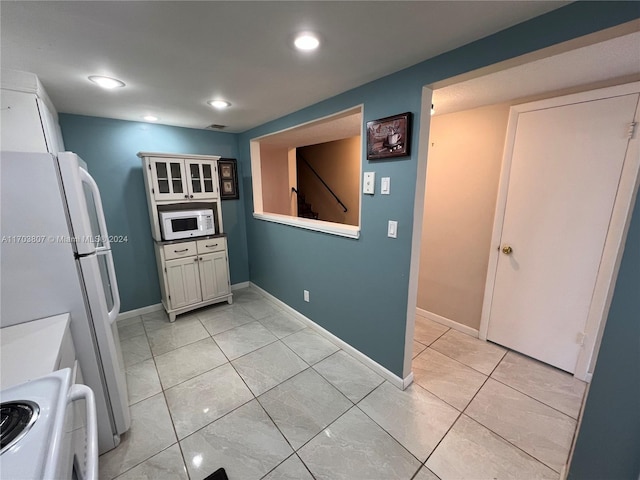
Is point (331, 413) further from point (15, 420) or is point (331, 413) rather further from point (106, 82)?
point (106, 82)

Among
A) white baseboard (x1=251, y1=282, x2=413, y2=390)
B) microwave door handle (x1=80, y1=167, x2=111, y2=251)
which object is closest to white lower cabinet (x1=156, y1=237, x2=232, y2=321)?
white baseboard (x1=251, y1=282, x2=413, y2=390)

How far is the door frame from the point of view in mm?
1623

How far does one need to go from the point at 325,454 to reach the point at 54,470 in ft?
4.28

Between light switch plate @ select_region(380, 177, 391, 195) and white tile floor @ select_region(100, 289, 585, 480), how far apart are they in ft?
4.78

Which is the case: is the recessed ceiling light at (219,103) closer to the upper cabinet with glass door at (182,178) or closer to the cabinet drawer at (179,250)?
the upper cabinet with glass door at (182,178)

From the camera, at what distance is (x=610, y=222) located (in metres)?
1.74

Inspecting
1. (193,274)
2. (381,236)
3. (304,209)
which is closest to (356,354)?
(381,236)

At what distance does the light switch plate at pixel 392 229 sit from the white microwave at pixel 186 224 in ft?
7.14

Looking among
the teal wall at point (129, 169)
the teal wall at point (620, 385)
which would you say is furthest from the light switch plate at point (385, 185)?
the teal wall at point (129, 169)

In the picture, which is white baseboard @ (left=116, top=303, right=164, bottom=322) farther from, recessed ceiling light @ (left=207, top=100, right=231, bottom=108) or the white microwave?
recessed ceiling light @ (left=207, top=100, right=231, bottom=108)

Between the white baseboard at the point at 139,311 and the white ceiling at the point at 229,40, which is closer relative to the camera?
the white ceiling at the point at 229,40

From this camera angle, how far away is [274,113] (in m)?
2.55

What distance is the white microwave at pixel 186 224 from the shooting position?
109 inches

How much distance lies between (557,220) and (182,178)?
3490 millimetres
